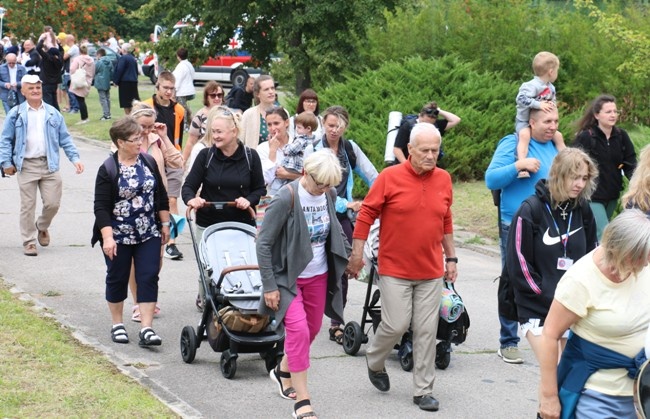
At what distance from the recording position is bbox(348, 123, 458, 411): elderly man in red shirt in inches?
283

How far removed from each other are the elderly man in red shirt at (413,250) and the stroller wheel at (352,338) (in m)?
1.22

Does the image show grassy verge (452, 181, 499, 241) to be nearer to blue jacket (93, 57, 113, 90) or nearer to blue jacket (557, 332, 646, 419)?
blue jacket (557, 332, 646, 419)

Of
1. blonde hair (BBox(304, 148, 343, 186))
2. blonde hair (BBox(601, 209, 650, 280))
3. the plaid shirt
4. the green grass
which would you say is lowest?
the green grass

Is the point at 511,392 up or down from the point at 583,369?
down

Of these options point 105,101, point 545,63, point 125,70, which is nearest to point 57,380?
point 545,63

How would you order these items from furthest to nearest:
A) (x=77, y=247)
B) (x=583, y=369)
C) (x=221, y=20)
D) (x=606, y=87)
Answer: (x=221, y=20) < (x=606, y=87) < (x=77, y=247) < (x=583, y=369)

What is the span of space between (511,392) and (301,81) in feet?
53.5

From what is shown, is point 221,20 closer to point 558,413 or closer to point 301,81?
point 301,81

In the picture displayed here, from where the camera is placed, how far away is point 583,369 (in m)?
4.77

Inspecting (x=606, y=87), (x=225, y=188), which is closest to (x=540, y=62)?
(x=225, y=188)

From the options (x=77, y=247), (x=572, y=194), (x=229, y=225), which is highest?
(x=572, y=194)

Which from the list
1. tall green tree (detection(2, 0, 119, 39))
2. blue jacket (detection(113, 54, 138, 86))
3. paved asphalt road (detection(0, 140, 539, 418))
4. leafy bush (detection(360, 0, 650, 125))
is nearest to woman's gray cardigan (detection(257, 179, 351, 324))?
paved asphalt road (detection(0, 140, 539, 418))

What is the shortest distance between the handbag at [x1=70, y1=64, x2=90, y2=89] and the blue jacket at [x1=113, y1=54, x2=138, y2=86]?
160cm

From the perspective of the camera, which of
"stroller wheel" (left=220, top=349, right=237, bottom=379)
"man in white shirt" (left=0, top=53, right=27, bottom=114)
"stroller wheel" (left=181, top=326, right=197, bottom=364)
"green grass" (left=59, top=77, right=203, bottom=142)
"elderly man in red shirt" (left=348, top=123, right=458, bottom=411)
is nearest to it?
"elderly man in red shirt" (left=348, top=123, right=458, bottom=411)
